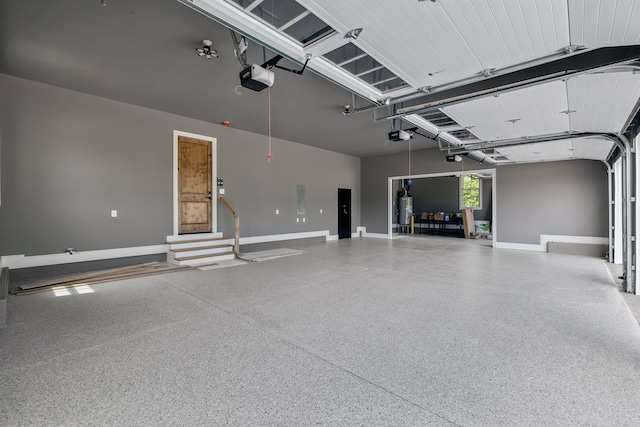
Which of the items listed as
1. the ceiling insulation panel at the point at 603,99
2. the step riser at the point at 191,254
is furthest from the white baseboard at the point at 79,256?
the ceiling insulation panel at the point at 603,99

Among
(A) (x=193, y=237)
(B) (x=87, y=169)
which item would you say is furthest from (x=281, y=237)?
(B) (x=87, y=169)

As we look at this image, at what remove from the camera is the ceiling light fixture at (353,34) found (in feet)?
8.16

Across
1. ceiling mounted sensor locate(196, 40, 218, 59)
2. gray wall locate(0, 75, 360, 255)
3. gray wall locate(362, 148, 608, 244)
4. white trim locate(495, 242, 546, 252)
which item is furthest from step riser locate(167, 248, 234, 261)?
white trim locate(495, 242, 546, 252)

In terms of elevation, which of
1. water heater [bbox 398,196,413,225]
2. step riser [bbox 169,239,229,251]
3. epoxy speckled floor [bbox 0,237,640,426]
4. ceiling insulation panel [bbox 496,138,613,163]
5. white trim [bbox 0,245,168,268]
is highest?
ceiling insulation panel [bbox 496,138,613,163]

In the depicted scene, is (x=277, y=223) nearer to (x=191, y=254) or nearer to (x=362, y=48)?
(x=191, y=254)

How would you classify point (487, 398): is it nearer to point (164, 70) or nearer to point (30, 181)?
point (164, 70)

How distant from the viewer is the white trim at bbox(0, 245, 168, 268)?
503 cm

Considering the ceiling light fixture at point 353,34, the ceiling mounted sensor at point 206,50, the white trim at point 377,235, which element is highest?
the ceiling mounted sensor at point 206,50

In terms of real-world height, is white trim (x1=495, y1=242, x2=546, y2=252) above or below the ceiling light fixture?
below

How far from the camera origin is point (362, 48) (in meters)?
2.75

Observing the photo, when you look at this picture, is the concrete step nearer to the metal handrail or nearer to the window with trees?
the metal handrail

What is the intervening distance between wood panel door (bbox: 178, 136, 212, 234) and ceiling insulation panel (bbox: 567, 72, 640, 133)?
703 cm

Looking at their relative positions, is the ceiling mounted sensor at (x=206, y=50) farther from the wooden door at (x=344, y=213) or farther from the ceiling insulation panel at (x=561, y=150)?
the wooden door at (x=344, y=213)

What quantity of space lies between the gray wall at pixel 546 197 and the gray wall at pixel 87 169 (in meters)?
7.63
